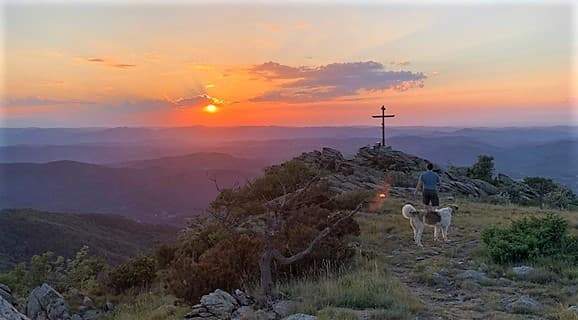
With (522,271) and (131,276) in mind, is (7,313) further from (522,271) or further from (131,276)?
(131,276)

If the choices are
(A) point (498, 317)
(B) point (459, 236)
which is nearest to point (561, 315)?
(A) point (498, 317)

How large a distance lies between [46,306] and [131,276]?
3.25 m

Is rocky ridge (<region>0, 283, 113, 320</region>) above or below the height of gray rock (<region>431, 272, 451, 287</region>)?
below

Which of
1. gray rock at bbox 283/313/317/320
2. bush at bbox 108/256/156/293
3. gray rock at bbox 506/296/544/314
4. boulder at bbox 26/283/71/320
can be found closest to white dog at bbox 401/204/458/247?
gray rock at bbox 506/296/544/314

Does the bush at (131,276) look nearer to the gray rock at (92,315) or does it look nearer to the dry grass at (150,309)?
the dry grass at (150,309)

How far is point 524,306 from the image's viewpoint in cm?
715

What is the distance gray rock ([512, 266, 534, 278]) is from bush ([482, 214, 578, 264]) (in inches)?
25.0

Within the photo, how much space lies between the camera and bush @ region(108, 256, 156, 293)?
13.5m

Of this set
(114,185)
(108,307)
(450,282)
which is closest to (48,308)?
(108,307)

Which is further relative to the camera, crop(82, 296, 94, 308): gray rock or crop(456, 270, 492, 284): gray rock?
crop(82, 296, 94, 308): gray rock

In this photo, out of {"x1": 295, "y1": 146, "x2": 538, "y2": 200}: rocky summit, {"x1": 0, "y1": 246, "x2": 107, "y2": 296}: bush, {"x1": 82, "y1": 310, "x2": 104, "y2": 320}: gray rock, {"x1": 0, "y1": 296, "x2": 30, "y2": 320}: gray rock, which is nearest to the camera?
{"x1": 0, "y1": 296, "x2": 30, "y2": 320}: gray rock

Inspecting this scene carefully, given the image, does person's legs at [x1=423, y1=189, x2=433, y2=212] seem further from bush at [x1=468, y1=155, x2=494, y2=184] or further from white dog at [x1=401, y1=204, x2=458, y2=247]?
bush at [x1=468, y1=155, x2=494, y2=184]

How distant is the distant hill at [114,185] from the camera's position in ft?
245

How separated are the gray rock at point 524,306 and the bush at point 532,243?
269 cm
